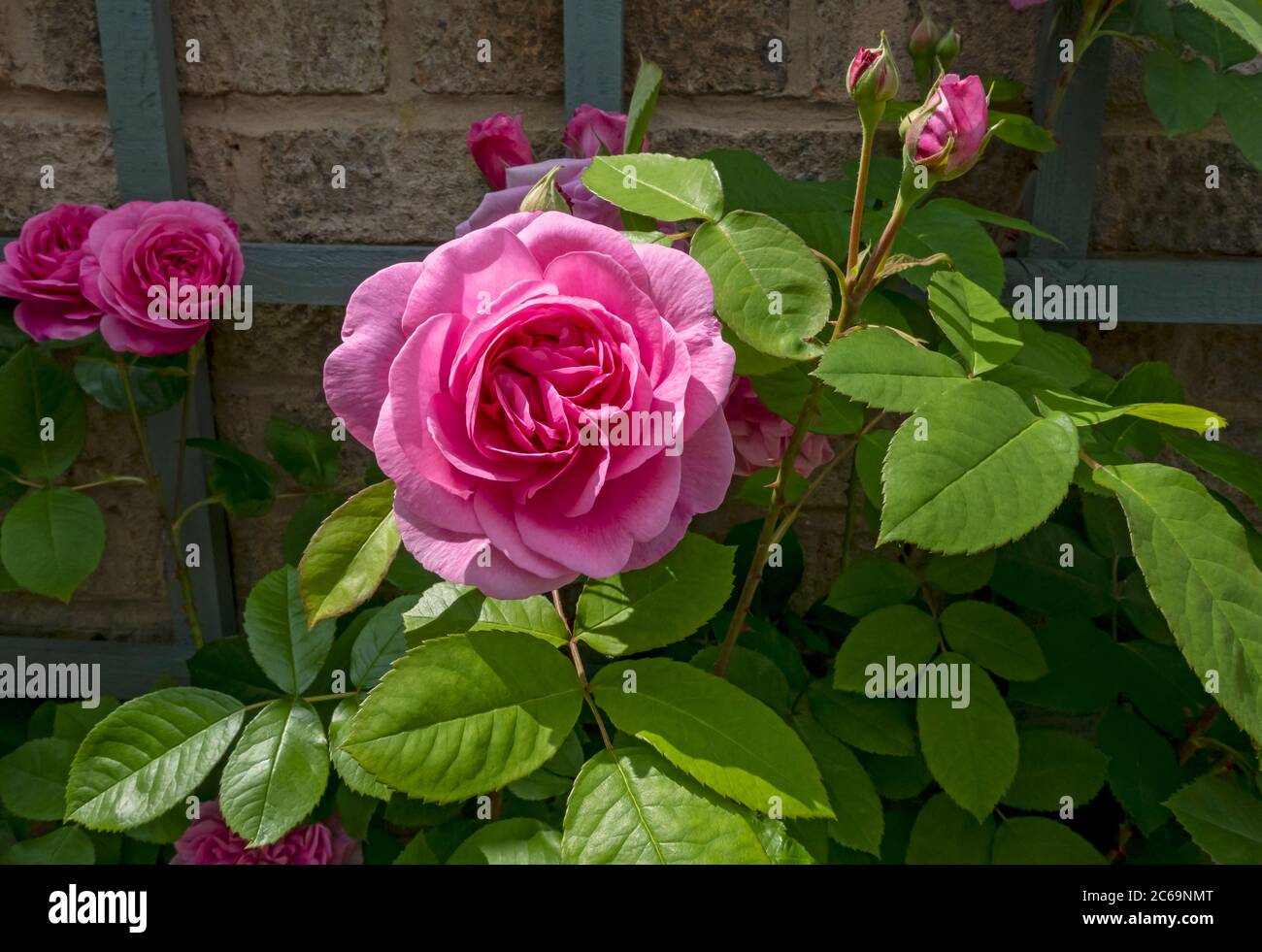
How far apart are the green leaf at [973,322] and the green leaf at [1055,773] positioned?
0.50 metres

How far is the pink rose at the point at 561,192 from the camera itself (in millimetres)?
721

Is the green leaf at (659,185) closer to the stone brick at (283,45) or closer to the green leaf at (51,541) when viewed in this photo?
the stone brick at (283,45)

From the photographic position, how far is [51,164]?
1.24m

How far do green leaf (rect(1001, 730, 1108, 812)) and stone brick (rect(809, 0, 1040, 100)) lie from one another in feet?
2.55

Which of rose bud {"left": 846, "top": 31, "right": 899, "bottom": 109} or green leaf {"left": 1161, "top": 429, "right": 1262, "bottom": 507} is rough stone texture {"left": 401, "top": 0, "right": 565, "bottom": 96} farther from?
green leaf {"left": 1161, "top": 429, "right": 1262, "bottom": 507}

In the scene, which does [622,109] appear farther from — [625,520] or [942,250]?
[625,520]

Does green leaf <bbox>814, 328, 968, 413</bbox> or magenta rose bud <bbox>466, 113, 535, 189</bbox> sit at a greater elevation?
magenta rose bud <bbox>466, 113, 535, 189</bbox>

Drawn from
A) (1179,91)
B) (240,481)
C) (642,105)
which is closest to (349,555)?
(642,105)

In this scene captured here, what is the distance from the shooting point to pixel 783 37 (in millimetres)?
1146

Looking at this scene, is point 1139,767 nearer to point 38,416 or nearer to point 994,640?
point 994,640

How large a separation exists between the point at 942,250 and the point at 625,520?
1.56ft

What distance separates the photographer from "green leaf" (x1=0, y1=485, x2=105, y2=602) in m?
1.07

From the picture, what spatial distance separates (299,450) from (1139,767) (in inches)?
40.4

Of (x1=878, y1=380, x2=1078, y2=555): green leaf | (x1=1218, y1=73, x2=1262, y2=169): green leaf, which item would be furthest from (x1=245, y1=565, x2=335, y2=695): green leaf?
(x1=1218, y1=73, x2=1262, y2=169): green leaf
